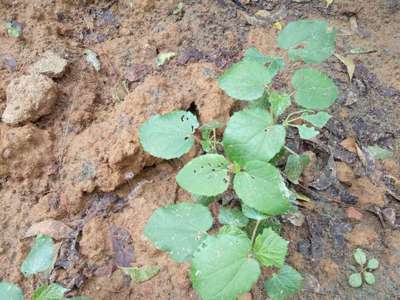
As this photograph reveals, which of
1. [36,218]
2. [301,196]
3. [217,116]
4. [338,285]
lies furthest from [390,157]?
[36,218]

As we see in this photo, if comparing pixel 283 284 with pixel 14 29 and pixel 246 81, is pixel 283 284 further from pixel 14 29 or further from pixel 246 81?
pixel 14 29

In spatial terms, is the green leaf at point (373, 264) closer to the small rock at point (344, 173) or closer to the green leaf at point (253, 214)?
the small rock at point (344, 173)

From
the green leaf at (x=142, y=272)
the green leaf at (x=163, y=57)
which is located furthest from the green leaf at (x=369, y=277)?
the green leaf at (x=163, y=57)

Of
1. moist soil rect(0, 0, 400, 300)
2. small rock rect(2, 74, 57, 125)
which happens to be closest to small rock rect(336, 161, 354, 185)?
moist soil rect(0, 0, 400, 300)

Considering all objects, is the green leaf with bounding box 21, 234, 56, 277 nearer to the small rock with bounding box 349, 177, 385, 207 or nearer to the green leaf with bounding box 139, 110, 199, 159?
the green leaf with bounding box 139, 110, 199, 159

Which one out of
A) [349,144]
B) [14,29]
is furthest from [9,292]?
[349,144]

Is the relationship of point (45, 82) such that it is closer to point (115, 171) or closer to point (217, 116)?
point (115, 171)
